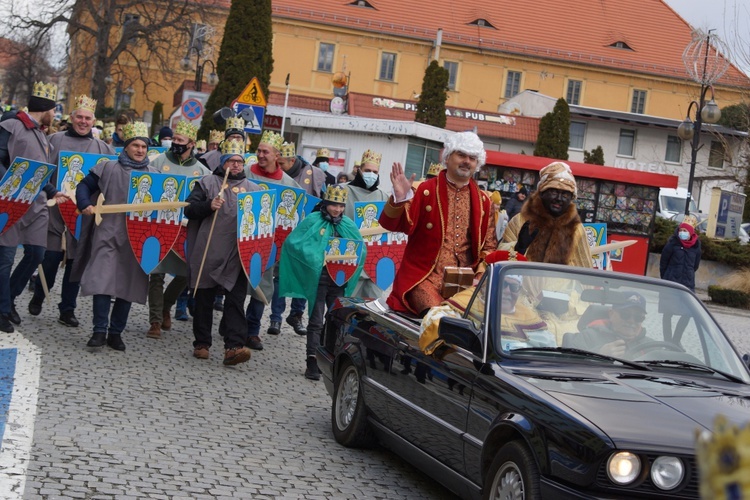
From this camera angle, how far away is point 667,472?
4426mm

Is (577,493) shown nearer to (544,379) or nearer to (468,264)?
(544,379)

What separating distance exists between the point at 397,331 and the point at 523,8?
7137 cm

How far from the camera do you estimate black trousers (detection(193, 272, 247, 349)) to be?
1025cm

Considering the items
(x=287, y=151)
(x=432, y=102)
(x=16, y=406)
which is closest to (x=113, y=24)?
(x=432, y=102)

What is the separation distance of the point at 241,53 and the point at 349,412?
2866 cm

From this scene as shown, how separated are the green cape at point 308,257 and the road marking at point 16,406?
7.62ft

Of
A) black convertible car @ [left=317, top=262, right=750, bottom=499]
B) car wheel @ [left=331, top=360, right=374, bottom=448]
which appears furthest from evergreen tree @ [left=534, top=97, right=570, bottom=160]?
black convertible car @ [left=317, top=262, right=750, bottom=499]

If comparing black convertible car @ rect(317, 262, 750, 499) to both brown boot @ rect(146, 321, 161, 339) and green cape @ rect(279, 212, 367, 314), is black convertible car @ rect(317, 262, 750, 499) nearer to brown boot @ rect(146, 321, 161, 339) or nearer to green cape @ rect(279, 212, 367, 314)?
green cape @ rect(279, 212, 367, 314)

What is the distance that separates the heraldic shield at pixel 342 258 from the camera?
35.1 feet

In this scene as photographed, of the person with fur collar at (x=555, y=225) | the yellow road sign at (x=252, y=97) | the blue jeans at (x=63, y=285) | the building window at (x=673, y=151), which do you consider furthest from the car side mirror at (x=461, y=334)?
the building window at (x=673, y=151)

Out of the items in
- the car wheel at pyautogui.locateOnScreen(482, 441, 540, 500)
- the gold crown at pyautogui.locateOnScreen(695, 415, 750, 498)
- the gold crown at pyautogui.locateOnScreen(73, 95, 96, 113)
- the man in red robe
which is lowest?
the car wheel at pyautogui.locateOnScreen(482, 441, 540, 500)

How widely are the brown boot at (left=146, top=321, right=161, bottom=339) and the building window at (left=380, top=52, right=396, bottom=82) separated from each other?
60685 millimetres

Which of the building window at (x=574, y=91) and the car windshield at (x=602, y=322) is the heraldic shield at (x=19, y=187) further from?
the building window at (x=574, y=91)

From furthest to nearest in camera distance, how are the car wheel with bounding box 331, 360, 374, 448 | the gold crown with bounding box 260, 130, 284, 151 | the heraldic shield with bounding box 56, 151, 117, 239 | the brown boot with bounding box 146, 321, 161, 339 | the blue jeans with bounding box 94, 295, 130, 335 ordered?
the gold crown with bounding box 260, 130, 284, 151 < the heraldic shield with bounding box 56, 151, 117, 239 < the brown boot with bounding box 146, 321, 161, 339 < the blue jeans with bounding box 94, 295, 130, 335 < the car wheel with bounding box 331, 360, 374, 448
